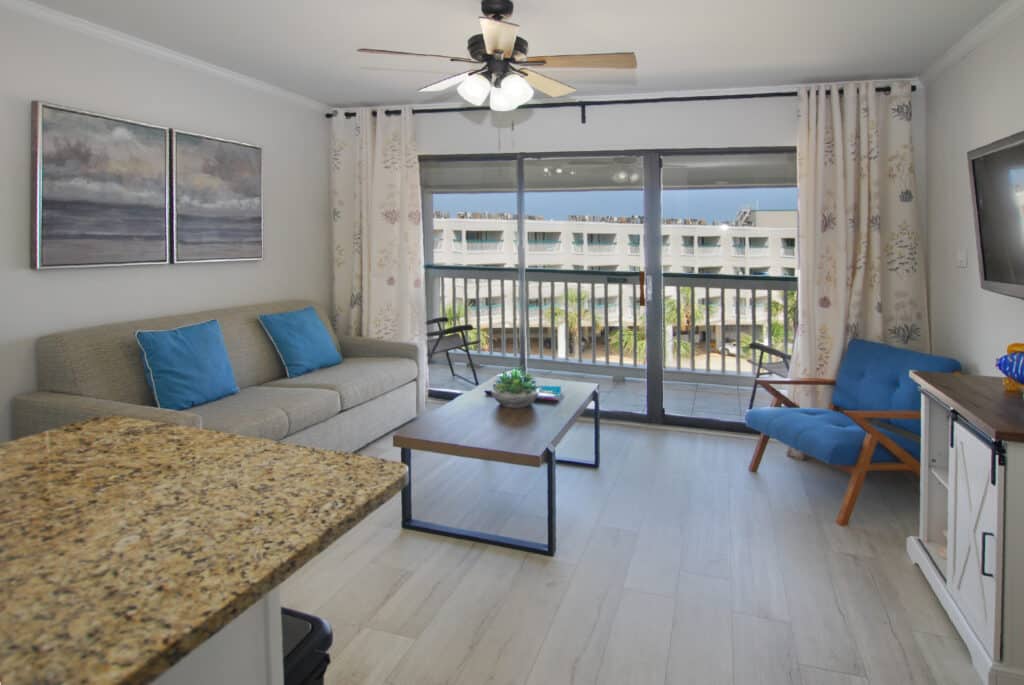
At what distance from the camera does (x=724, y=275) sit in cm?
477

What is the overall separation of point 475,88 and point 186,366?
2.02 m

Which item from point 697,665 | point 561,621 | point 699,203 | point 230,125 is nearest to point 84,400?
point 230,125

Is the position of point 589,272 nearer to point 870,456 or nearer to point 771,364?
point 771,364

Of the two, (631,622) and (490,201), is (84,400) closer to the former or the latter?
(631,622)

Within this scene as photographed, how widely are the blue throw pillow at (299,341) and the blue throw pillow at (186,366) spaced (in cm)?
53

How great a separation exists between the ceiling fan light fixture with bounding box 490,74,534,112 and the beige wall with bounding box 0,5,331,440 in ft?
6.68

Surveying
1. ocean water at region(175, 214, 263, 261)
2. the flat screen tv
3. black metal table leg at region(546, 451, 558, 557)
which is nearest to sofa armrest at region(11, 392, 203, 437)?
ocean water at region(175, 214, 263, 261)

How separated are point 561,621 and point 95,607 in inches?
69.1

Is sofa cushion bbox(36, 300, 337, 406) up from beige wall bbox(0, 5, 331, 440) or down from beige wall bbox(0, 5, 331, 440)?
down

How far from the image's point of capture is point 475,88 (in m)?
2.75

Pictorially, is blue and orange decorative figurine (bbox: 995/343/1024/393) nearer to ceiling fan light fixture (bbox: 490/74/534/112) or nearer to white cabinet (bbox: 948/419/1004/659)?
white cabinet (bbox: 948/419/1004/659)

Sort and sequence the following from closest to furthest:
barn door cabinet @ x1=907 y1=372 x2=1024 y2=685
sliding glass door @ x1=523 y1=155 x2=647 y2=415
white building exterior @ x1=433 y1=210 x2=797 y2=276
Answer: barn door cabinet @ x1=907 y1=372 x2=1024 y2=685 → white building exterior @ x1=433 y1=210 x2=797 y2=276 → sliding glass door @ x1=523 y1=155 x2=647 y2=415

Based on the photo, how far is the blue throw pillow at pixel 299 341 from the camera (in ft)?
13.2

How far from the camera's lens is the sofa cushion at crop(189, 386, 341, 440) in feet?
9.77
